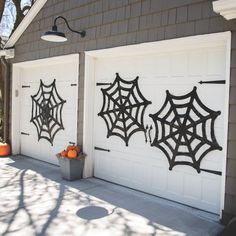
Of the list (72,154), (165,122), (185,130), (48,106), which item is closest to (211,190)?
(185,130)

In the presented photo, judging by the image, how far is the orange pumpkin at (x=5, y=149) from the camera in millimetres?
6742

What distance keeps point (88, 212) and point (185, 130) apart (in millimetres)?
1542

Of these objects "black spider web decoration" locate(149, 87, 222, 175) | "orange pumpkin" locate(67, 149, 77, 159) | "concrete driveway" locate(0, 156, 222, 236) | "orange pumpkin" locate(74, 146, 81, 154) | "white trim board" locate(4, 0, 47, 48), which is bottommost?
"concrete driveway" locate(0, 156, 222, 236)

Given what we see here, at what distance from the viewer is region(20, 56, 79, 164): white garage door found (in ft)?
18.5

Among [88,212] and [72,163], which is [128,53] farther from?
[88,212]

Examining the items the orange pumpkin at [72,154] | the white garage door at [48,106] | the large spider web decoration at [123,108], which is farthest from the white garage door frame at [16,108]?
the large spider web decoration at [123,108]

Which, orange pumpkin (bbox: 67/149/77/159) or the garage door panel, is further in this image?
orange pumpkin (bbox: 67/149/77/159)

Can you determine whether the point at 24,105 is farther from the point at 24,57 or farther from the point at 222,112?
the point at 222,112

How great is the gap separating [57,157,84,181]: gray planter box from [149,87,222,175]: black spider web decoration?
4.32 feet

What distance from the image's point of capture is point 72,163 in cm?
486

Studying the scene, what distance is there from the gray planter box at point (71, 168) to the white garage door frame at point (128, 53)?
5.1 inches

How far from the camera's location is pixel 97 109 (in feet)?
16.8

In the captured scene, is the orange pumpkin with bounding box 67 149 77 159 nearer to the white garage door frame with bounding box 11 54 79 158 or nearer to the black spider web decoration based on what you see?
the black spider web decoration

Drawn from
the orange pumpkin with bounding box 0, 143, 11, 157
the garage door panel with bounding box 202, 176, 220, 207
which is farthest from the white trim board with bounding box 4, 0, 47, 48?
the garage door panel with bounding box 202, 176, 220, 207
